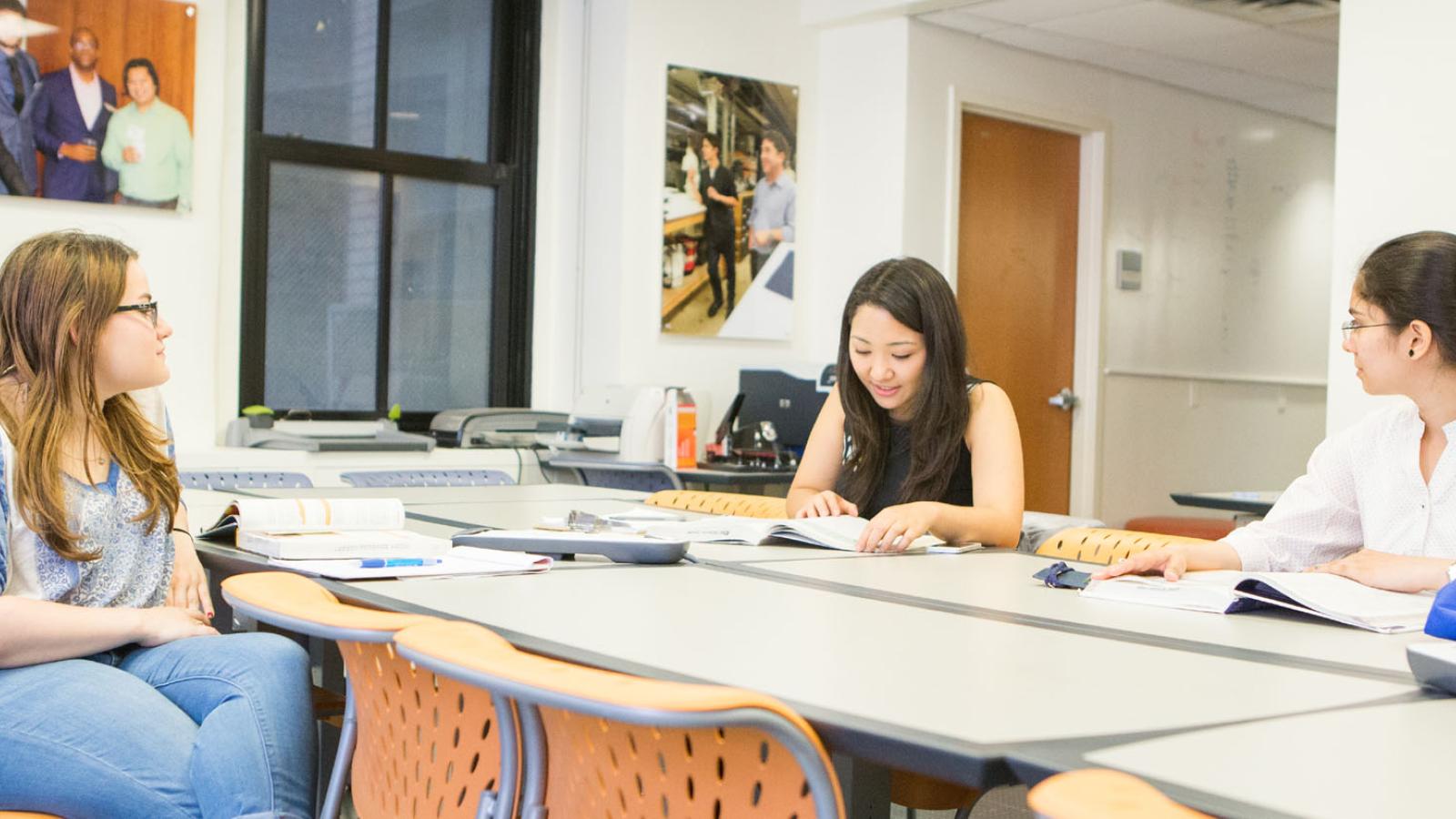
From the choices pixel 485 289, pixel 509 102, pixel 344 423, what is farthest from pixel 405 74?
pixel 344 423

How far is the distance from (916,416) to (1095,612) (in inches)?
40.6

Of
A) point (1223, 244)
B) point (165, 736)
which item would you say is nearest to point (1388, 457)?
point (165, 736)

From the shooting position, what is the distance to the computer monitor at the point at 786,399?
475 cm

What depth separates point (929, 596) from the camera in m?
1.75

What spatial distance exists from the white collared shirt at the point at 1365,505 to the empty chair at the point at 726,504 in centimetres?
107

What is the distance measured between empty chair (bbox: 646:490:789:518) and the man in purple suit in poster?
2100mm

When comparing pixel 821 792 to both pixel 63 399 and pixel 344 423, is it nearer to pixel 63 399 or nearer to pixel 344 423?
pixel 63 399

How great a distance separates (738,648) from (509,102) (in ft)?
13.7

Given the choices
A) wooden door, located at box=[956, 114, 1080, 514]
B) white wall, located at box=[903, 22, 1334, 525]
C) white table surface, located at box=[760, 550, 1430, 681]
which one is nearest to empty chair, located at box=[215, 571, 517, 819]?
white table surface, located at box=[760, 550, 1430, 681]

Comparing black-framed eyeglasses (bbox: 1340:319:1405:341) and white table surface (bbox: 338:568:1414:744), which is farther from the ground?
black-framed eyeglasses (bbox: 1340:319:1405:341)

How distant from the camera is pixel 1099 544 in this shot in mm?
2320

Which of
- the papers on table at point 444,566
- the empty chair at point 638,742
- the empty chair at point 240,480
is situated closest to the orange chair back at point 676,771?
the empty chair at point 638,742

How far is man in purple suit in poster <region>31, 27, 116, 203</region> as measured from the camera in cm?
405

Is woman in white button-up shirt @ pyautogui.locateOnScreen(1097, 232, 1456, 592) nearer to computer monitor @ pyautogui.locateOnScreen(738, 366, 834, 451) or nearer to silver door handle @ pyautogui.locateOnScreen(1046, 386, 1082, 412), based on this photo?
computer monitor @ pyautogui.locateOnScreen(738, 366, 834, 451)
